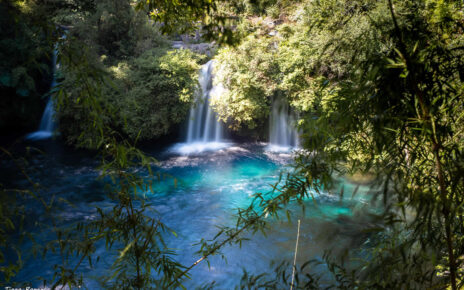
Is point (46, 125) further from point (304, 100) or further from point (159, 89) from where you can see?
point (304, 100)

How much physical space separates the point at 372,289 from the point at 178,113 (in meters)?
10.2

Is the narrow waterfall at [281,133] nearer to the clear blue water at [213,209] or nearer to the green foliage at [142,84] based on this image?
the clear blue water at [213,209]

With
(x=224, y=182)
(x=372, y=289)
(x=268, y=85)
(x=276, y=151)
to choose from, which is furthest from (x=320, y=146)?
(x=276, y=151)

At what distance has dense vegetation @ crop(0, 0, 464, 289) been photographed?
114 centimetres

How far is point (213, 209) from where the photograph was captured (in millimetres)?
6523

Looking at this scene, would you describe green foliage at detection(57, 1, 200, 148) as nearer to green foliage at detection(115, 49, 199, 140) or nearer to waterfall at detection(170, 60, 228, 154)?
green foliage at detection(115, 49, 199, 140)

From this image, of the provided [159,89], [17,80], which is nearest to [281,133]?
[159,89]

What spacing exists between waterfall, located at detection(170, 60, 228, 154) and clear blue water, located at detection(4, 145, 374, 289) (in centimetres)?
92

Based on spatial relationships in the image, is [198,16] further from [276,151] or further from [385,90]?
[276,151]

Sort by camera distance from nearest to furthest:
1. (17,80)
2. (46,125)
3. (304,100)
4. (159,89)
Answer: (304,100)
(17,80)
(159,89)
(46,125)

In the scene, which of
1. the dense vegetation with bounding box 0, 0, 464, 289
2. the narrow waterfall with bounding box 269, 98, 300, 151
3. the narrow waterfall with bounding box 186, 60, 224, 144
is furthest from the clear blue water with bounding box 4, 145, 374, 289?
the narrow waterfall with bounding box 186, 60, 224, 144

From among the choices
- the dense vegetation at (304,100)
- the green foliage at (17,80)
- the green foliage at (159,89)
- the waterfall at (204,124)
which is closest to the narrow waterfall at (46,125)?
the green foliage at (17,80)

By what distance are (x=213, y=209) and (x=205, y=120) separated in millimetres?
5804

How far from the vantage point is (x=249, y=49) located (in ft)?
30.3
